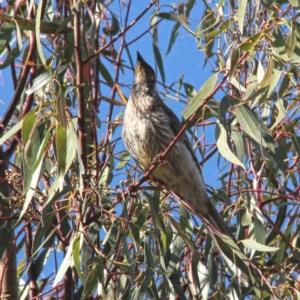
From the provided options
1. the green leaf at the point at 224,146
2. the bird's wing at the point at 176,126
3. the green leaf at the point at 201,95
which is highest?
the bird's wing at the point at 176,126

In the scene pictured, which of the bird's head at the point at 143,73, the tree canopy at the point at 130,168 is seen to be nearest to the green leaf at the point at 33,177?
the tree canopy at the point at 130,168

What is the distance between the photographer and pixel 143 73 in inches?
159

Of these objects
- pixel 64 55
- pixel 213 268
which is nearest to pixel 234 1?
pixel 64 55

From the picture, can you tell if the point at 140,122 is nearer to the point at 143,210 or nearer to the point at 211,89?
the point at 143,210

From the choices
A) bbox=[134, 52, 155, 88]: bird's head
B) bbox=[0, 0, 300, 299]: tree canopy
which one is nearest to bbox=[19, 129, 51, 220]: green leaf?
bbox=[0, 0, 300, 299]: tree canopy

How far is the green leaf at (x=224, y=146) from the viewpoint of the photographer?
2.67 metres

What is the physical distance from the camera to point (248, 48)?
2.54 metres

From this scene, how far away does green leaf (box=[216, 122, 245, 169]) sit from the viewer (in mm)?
2670

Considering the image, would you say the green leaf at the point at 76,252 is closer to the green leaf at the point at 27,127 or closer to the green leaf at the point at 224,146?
the green leaf at the point at 27,127

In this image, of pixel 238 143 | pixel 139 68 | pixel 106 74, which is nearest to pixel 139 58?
pixel 139 68

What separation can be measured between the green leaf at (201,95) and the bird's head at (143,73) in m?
1.34

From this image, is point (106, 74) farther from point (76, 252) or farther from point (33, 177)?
point (76, 252)

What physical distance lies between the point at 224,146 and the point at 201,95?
0.55 ft

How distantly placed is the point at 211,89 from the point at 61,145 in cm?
46
